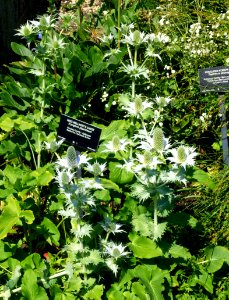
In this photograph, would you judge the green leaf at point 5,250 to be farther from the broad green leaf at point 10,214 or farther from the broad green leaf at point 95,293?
the broad green leaf at point 95,293

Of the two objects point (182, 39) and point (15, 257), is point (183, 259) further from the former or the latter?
point (182, 39)

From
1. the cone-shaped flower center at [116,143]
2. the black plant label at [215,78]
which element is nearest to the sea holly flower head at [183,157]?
the cone-shaped flower center at [116,143]

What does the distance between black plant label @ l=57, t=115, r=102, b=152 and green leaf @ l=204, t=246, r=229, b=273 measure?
0.66 metres

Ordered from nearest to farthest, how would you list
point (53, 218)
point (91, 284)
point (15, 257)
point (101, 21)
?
point (91, 284) < point (15, 257) < point (53, 218) < point (101, 21)

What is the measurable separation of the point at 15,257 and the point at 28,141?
0.59 metres

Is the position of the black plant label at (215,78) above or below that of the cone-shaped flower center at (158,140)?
below

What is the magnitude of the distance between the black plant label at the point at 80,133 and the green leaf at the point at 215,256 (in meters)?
0.66

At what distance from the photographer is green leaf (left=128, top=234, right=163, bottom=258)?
5.26 feet

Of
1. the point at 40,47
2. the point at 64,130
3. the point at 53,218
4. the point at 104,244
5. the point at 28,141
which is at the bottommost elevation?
the point at 53,218

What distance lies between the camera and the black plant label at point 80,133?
5.37ft

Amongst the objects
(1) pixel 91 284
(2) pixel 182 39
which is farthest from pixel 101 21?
(1) pixel 91 284

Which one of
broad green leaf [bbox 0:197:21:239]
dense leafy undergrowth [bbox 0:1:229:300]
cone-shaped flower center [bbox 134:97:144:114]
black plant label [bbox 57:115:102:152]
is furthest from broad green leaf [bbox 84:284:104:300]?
cone-shaped flower center [bbox 134:97:144:114]

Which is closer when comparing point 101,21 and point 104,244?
point 104,244

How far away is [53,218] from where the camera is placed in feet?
6.70
